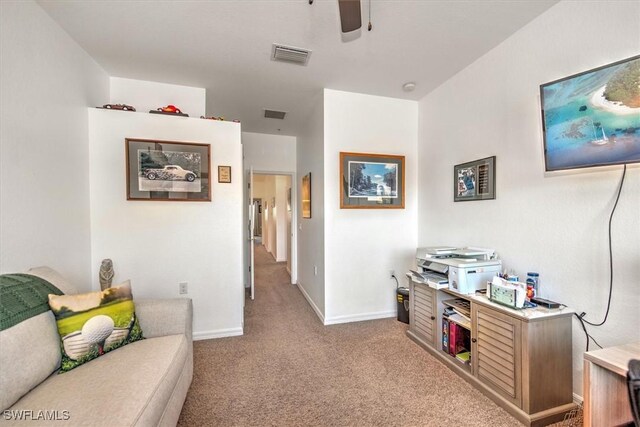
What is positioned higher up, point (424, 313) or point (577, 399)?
point (424, 313)

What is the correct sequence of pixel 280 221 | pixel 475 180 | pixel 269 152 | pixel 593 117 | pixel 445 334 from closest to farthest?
pixel 593 117
pixel 445 334
pixel 475 180
pixel 269 152
pixel 280 221

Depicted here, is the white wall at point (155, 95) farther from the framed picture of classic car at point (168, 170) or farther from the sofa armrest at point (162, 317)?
the sofa armrest at point (162, 317)

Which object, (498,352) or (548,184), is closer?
(498,352)

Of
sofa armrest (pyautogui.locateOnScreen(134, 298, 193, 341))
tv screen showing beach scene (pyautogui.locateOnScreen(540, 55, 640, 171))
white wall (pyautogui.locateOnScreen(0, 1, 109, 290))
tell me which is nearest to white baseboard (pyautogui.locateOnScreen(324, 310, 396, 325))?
sofa armrest (pyautogui.locateOnScreen(134, 298, 193, 341))

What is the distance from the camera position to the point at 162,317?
172 cm

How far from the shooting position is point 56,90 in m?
1.94

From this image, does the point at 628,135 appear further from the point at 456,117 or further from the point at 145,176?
the point at 145,176

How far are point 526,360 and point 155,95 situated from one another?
3916 millimetres

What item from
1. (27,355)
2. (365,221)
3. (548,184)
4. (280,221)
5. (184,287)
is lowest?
(184,287)

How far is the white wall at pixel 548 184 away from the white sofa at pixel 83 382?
2443mm

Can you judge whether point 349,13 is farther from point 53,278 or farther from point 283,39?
point 53,278

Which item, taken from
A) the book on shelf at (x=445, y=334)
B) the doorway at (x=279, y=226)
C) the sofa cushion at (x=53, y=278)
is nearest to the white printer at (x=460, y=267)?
the book on shelf at (x=445, y=334)

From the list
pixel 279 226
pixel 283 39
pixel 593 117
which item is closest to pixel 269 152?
pixel 279 226
